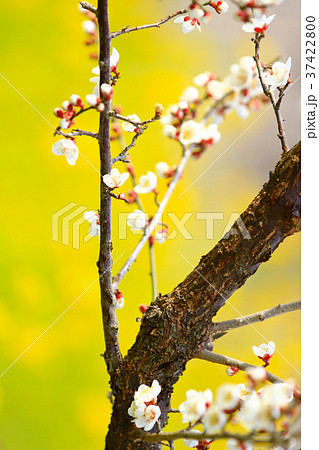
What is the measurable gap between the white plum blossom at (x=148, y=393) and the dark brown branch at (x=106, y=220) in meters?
0.08

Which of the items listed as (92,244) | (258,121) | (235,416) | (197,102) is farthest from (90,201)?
(235,416)

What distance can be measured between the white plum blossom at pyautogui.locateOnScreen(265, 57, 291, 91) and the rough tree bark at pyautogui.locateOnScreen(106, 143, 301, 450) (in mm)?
136

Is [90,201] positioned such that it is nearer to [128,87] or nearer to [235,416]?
[128,87]

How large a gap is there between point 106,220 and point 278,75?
12.5 inches

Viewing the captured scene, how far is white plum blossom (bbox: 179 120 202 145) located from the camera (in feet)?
2.02

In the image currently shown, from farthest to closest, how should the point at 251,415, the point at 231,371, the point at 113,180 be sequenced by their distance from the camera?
1. the point at 231,371
2. the point at 113,180
3. the point at 251,415

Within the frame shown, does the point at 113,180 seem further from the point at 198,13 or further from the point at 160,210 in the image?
the point at 198,13

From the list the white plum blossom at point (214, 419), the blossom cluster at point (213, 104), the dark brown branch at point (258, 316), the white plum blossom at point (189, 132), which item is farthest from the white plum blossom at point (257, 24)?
the white plum blossom at point (214, 419)

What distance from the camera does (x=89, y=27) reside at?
0.69m

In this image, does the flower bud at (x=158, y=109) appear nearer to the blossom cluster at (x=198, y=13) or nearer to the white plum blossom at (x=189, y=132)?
the white plum blossom at (x=189, y=132)

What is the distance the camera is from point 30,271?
1107mm

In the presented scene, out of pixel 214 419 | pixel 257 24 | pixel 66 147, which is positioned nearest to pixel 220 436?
pixel 214 419

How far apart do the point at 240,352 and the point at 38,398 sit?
1.62ft
